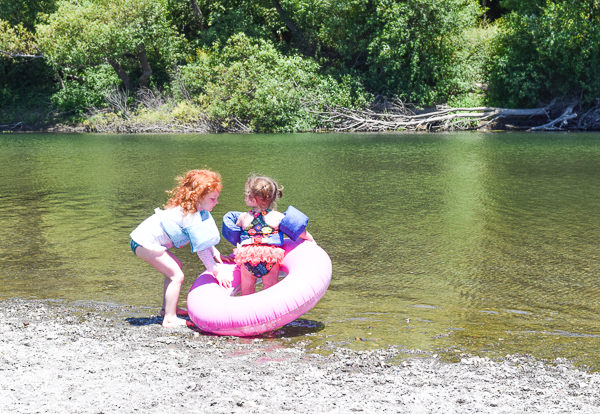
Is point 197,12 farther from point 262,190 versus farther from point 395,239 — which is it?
point 262,190

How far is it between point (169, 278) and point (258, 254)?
691mm

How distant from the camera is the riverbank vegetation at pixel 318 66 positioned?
2702cm

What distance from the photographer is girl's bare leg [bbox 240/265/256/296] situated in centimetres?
503

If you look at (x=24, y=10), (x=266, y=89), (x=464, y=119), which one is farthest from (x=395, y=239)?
(x=24, y=10)

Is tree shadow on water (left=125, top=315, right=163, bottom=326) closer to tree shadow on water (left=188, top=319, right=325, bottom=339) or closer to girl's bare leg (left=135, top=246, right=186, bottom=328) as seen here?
girl's bare leg (left=135, top=246, right=186, bottom=328)

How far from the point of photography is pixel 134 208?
968 centimetres

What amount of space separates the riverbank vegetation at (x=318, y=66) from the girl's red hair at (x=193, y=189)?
72.5 ft

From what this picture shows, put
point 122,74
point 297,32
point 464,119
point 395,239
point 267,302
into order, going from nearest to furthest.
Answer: point 267,302, point 395,239, point 464,119, point 297,32, point 122,74

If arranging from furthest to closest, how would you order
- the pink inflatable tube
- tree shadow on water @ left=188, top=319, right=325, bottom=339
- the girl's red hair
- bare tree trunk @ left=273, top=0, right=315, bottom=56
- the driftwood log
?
bare tree trunk @ left=273, top=0, right=315, bottom=56, the driftwood log, the girl's red hair, tree shadow on water @ left=188, top=319, right=325, bottom=339, the pink inflatable tube

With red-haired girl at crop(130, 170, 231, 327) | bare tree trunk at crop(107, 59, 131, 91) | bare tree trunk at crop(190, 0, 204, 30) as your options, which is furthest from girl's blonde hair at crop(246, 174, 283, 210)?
bare tree trunk at crop(190, 0, 204, 30)

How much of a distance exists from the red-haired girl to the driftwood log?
22.9 m

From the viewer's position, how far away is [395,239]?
7668mm

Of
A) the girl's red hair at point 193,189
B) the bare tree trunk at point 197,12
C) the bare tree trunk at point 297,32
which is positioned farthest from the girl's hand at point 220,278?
the bare tree trunk at point 197,12

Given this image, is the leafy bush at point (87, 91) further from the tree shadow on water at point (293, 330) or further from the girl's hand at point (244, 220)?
the tree shadow on water at point (293, 330)
